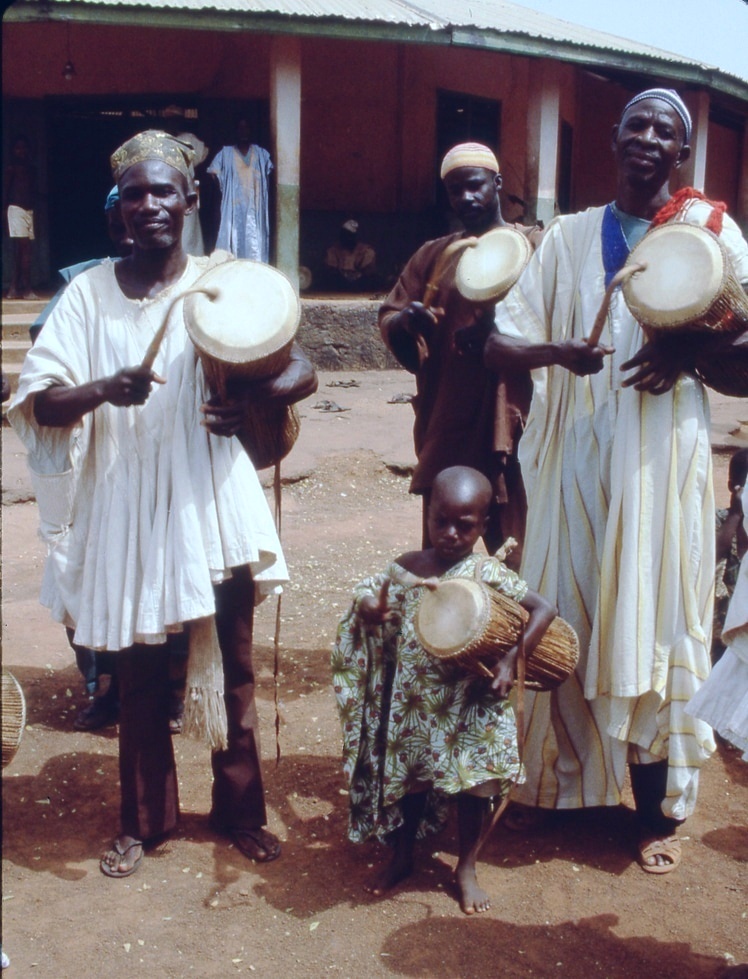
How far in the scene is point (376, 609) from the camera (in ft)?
9.66

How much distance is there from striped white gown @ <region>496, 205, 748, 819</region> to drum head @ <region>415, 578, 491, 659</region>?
0.53 metres

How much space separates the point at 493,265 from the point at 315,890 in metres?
1.94

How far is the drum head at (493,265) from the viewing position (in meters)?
3.29

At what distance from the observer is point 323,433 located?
8688mm

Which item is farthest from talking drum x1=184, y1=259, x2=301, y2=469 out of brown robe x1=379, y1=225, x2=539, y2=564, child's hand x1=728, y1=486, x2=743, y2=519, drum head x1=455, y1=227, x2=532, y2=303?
child's hand x1=728, y1=486, x2=743, y2=519

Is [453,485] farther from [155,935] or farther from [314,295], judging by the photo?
[314,295]

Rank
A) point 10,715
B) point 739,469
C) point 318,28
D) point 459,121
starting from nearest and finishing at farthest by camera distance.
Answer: point 10,715 < point 739,469 < point 318,28 < point 459,121

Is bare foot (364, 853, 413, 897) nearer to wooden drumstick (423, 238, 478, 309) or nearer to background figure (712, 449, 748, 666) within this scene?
background figure (712, 449, 748, 666)

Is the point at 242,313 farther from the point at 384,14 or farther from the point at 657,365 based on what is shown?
the point at 384,14

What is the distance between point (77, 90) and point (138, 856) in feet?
35.8

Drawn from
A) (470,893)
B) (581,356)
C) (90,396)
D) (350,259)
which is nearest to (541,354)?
(581,356)

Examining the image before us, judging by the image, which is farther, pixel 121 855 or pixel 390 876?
pixel 121 855

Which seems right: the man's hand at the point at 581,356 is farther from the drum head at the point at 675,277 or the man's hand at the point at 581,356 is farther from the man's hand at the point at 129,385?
the man's hand at the point at 129,385

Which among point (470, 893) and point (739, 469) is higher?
point (739, 469)
